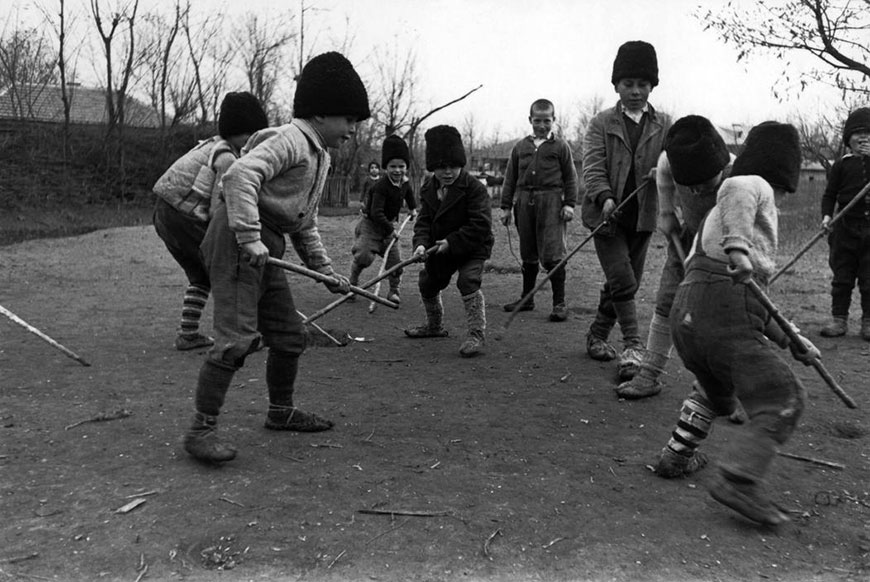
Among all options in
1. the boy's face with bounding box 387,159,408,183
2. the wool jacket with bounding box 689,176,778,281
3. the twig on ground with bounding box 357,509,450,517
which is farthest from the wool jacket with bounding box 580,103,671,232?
the boy's face with bounding box 387,159,408,183

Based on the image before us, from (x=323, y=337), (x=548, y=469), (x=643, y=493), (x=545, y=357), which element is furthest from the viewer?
(x=323, y=337)

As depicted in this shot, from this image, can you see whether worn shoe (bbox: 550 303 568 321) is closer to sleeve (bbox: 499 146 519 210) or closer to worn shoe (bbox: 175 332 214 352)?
sleeve (bbox: 499 146 519 210)

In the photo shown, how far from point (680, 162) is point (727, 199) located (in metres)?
0.79

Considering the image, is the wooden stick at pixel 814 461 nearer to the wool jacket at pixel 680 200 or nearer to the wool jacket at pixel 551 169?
the wool jacket at pixel 680 200

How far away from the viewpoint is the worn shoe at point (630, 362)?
5.16 m

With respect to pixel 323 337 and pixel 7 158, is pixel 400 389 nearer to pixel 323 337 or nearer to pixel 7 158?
pixel 323 337

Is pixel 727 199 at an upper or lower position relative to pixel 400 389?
upper

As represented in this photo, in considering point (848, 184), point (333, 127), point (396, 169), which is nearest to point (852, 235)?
point (848, 184)

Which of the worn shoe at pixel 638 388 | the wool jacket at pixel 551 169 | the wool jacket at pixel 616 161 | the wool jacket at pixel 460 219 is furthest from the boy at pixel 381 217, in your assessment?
the worn shoe at pixel 638 388

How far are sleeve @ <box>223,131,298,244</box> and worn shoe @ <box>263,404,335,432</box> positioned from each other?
1072mm

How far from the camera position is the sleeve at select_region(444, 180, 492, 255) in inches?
239

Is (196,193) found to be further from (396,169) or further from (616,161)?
(616,161)

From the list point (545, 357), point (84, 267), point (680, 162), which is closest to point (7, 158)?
point (84, 267)

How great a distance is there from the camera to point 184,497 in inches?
Answer: 129
